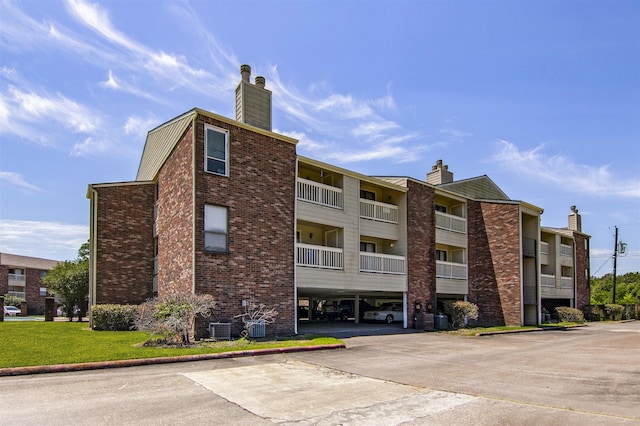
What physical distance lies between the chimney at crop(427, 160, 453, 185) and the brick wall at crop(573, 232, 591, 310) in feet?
54.7

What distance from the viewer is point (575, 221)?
4050cm

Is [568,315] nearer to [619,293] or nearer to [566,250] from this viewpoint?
[566,250]

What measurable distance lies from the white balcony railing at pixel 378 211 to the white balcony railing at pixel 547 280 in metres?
15.2

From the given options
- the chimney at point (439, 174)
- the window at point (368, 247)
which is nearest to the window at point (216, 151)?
the window at point (368, 247)

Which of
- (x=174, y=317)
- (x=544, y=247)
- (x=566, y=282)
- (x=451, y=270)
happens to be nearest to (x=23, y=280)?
(x=451, y=270)

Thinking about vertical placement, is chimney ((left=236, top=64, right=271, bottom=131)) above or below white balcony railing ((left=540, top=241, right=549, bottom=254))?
above

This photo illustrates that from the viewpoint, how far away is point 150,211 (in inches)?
829

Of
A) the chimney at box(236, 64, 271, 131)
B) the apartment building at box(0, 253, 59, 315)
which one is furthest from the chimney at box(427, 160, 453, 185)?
the apartment building at box(0, 253, 59, 315)

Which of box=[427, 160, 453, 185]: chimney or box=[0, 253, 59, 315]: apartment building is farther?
box=[0, 253, 59, 315]: apartment building

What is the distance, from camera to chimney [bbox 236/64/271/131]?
17328 millimetres

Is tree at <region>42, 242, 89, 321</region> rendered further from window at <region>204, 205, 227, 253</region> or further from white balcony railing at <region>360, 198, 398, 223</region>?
white balcony railing at <region>360, 198, 398, 223</region>

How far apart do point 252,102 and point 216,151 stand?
9.64 ft

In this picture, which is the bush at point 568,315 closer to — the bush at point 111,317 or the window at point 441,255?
the window at point 441,255

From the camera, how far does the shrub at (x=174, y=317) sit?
1281 centimetres
